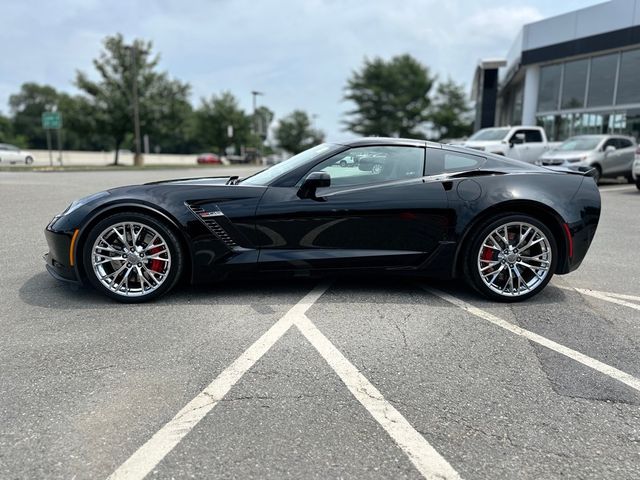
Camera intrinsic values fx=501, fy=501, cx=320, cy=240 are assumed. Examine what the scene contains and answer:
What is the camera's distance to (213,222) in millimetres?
3896

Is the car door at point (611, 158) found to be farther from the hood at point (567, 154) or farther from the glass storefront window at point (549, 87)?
the glass storefront window at point (549, 87)

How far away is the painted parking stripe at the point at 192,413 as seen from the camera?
79.6 inches

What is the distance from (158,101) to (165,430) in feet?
110

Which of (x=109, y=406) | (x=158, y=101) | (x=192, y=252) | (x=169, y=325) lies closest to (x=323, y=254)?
(x=192, y=252)

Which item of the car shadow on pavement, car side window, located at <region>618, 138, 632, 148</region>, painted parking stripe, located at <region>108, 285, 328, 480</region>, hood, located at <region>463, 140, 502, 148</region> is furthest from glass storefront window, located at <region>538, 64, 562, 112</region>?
painted parking stripe, located at <region>108, 285, 328, 480</region>

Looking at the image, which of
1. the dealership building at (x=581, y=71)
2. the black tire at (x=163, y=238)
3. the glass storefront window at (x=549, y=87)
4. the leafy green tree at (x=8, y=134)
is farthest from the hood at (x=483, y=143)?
the leafy green tree at (x=8, y=134)

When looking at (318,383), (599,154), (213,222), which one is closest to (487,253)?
(318,383)

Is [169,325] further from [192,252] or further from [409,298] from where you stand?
[409,298]

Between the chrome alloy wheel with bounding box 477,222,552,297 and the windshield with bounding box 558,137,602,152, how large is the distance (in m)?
12.5

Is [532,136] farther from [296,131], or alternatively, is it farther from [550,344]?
[296,131]

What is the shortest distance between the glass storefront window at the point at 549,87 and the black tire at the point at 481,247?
22.4m

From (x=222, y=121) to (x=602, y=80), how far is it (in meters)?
43.1

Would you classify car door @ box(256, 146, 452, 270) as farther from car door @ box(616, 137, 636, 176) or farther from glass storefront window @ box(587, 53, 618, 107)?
glass storefront window @ box(587, 53, 618, 107)

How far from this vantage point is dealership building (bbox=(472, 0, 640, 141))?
20281 mm
